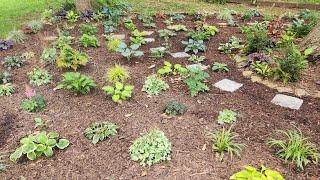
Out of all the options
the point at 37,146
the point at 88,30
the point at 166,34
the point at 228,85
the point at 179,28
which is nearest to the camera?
the point at 37,146

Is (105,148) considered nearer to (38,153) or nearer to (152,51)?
(38,153)

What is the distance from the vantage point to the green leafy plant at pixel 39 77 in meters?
5.16

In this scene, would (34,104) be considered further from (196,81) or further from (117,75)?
(196,81)

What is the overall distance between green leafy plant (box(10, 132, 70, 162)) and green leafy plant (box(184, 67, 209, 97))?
1.77 metres

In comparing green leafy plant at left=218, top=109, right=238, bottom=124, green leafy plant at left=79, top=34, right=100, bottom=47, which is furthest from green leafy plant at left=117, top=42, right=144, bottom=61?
green leafy plant at left=218, top=109, right=238, bottom=124

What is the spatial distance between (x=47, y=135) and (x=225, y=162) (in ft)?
6.26

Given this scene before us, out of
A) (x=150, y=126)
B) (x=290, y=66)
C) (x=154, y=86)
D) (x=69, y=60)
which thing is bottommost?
(x=150, y=126)

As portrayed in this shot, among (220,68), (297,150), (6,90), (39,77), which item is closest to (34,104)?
(6,90)

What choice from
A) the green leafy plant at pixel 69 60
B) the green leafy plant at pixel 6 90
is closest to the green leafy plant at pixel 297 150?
the green leafy plant at pixel 69 60

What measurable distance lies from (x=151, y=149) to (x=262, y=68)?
94.8 inches

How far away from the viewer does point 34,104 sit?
4449mm

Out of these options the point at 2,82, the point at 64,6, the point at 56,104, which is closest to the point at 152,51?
the point at 56,104

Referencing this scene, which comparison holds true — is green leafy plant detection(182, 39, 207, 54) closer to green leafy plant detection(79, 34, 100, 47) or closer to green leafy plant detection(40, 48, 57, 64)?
green leafy plant detection(79, 34, 100, 47)

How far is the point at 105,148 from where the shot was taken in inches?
145
